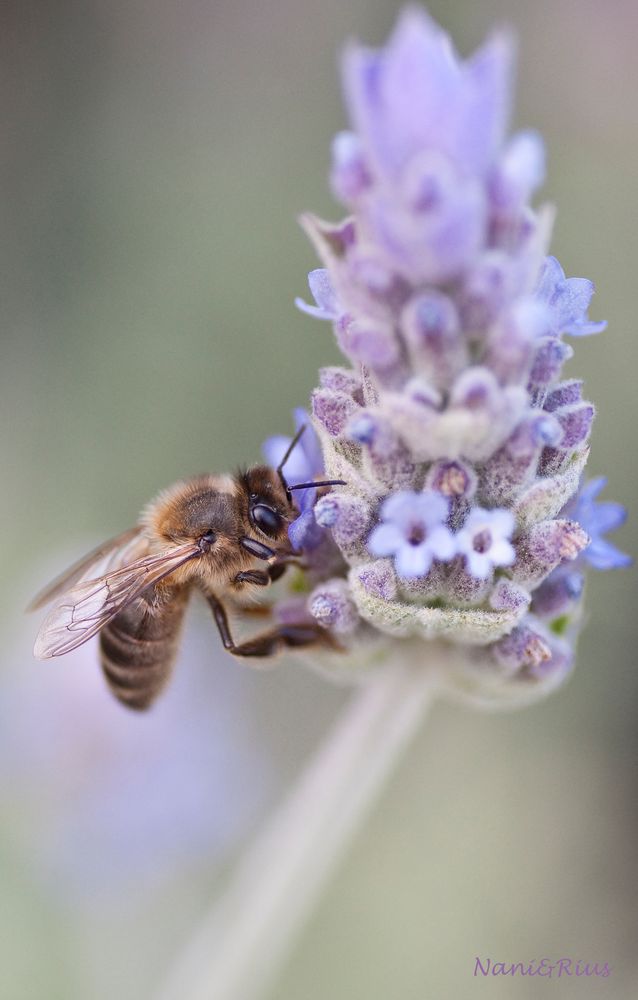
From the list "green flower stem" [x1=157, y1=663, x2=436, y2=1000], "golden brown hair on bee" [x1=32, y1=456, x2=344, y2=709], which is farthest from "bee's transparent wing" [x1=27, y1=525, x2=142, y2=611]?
"green flower stem" [x1=157, y1=663, x2=436, y2=1000]

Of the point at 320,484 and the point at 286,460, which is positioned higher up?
the point at 286,460

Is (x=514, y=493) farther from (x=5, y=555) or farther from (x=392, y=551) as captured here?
(x=5, y=555)

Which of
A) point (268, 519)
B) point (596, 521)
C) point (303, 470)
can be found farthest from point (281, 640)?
point (596, 521)

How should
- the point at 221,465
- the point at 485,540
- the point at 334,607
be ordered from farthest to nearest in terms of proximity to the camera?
the point at 221,465 < the point at 334,607 < the point at 485,540

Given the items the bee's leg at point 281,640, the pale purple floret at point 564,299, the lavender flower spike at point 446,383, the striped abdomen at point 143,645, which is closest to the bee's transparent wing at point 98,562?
the striped abdomen at point 143,645

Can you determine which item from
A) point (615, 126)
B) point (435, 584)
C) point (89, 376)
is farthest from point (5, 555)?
point (615, 126)

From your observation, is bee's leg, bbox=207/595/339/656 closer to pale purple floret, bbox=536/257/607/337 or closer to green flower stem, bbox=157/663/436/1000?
A: green flower stem, bbox=157/663/436/1000

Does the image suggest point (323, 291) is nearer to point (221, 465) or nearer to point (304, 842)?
point (304, 842)
